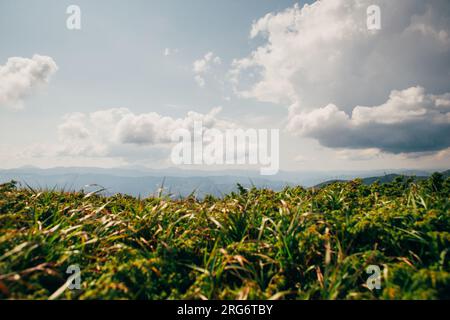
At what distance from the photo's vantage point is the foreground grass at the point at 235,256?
319cm

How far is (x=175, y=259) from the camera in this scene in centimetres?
415

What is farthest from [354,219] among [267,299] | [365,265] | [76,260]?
[76,260]

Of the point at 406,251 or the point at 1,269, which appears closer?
the point at 1,269

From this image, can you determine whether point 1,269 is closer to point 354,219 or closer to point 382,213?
point 354,219

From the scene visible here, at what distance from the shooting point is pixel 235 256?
3.73m

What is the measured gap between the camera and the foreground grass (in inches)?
126

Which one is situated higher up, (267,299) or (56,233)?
(56,233)
